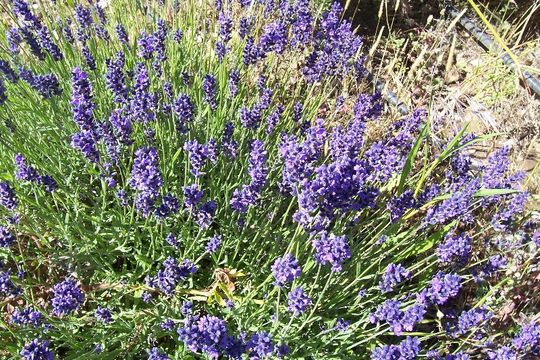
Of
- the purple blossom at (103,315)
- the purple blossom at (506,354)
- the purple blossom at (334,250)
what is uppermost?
the purple blossom at (334,250)

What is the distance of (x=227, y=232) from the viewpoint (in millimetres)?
2617

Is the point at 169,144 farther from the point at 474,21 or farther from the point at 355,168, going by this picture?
the point at 474,21

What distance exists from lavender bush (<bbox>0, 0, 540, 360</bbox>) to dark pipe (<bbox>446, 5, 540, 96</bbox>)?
1660 mm

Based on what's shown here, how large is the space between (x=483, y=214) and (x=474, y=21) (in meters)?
2.62

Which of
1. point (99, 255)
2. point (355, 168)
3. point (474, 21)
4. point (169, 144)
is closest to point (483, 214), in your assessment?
point (355, 168)

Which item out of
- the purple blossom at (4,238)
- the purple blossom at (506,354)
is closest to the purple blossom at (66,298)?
the purple blossom at (4,238)

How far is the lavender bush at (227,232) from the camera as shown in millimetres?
1990

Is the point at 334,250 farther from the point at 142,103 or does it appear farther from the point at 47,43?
the point at 47,43

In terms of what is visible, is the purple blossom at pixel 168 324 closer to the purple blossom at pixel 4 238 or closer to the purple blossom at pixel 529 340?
the purple blossom at pixel 4 238

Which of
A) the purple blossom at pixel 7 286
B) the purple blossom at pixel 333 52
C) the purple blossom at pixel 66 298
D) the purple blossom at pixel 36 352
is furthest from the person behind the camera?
the purple blossom at pixel 333 52

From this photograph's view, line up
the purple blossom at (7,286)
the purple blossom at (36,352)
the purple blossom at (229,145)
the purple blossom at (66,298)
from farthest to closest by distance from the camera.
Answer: the purple blossom at (229,145) < the purple blossom at (7,286) < the purple blossom at (66,298) < the purple blossom at (36,352)

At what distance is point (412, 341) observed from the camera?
5.90 feet

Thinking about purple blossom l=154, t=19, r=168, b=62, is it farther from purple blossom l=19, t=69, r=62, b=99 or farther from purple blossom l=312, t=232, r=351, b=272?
purple blossom l=312, t=232, r=351, b=272

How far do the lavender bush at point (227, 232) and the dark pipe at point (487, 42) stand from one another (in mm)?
1660
